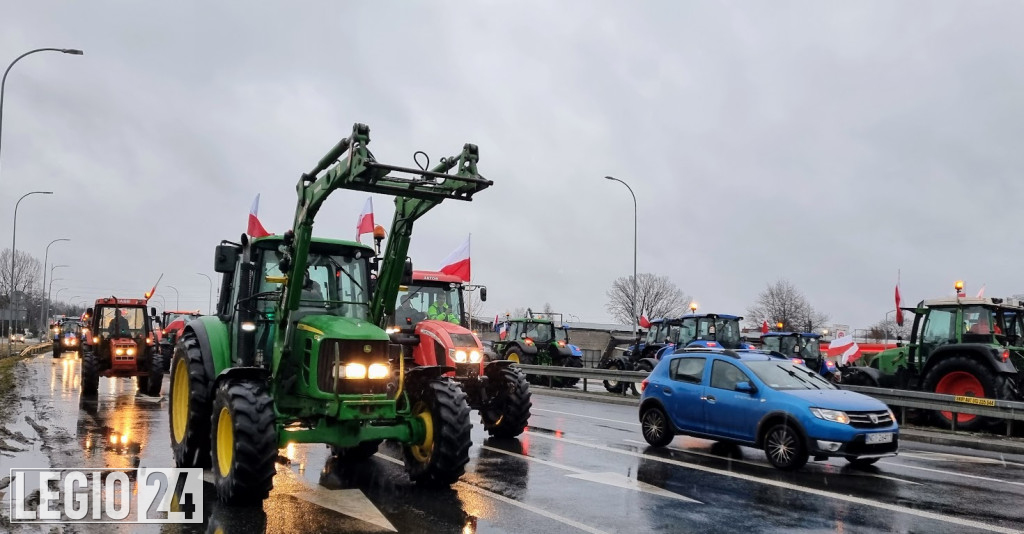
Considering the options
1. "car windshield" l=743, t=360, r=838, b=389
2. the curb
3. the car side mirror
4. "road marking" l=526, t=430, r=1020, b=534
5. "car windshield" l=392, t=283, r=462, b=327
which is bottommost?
the curb

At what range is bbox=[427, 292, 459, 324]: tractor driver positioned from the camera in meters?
13.5

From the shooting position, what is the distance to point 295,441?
26.3 ft

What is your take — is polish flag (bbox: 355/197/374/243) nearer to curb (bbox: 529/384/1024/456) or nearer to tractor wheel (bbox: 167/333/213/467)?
tractor wheel (bbox: 167/333/213/467)

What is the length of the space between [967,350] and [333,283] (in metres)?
12.9

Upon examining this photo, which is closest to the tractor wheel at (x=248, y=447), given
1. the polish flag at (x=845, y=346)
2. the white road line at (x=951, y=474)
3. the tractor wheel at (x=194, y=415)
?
the tractor wheel at (x=194, y=415)

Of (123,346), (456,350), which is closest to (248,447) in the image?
(456,350)

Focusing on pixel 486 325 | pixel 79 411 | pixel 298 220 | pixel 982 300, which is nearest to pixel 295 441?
pixel 298 220

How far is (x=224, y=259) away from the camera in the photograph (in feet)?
30.1

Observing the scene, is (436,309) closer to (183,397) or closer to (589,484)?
(183,397)

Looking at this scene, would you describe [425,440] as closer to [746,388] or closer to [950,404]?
[746,388]

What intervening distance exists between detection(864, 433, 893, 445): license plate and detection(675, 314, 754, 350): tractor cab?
11842mm

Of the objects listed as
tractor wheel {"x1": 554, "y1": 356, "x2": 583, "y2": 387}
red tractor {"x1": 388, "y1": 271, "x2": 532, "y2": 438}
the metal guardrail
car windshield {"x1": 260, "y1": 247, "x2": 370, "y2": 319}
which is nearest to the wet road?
red tractor {"x1": 388, "y1": 271, "x2": 532, "y2": 438}

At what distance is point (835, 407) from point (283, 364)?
6.79 metres

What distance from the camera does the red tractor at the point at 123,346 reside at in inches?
756
